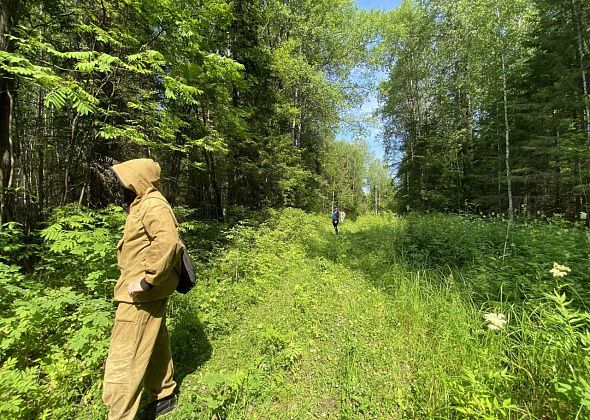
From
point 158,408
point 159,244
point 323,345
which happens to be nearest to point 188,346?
point 158,408

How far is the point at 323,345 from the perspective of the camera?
3.59m

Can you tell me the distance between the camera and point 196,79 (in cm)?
755

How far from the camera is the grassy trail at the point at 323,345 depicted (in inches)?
102

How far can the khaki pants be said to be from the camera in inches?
87.0

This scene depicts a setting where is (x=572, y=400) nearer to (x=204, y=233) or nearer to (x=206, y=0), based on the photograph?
(x=204, y=233)

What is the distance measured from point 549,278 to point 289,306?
11.9 ft

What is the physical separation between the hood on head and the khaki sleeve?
19 cm

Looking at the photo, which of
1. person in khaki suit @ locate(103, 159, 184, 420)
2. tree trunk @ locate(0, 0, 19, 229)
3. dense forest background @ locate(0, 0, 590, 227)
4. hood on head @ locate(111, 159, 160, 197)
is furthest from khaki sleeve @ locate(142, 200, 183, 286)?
tree trunk @ locate(0, 0, 19, 229)

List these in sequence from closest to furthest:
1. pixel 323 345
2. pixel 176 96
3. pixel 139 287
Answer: pixel 139 287, pixel 323 345, pixel 176 96

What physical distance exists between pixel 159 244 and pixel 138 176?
0.68 m

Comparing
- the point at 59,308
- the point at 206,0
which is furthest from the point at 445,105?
the point at 59,308

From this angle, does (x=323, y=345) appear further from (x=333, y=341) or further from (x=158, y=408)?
(x=158, y=408)

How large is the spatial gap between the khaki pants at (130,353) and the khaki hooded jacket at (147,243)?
0.12m

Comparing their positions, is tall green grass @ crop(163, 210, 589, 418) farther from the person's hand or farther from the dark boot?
the person's hand
